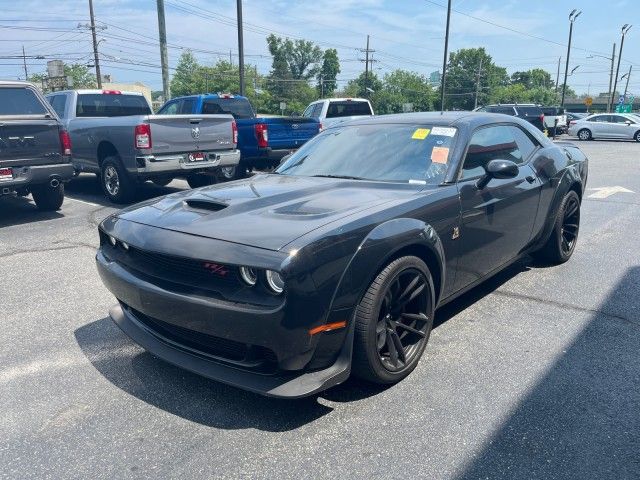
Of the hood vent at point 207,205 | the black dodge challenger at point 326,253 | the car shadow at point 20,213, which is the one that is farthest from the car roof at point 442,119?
the car shadow at point 20,213

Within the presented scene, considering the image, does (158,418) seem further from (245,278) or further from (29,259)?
(29,259)

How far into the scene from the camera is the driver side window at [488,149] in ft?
12.5

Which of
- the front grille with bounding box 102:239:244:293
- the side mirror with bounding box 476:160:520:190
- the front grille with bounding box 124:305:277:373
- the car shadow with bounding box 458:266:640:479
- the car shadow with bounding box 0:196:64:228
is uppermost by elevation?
the side mirror with bounding box 476:160:520:190

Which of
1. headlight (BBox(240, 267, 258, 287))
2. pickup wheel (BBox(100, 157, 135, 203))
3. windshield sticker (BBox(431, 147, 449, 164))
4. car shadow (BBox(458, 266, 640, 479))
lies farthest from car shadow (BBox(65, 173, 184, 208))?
car shadow (BBox(458, 266, 640, 479))

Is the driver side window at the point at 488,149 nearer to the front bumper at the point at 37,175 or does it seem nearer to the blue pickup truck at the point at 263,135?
the front bumper at the point at 37,175

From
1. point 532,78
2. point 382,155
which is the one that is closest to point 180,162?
point 382,155

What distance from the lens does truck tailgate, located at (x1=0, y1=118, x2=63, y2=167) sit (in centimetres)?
703

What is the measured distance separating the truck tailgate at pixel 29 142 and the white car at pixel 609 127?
2924 centimetres

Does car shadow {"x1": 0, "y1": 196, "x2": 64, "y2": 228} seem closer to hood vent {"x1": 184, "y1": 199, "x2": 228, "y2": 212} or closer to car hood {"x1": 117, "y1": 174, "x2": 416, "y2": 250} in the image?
car hood {"x1": 117, "y1": 174, "x2": 416, "y2": 250}

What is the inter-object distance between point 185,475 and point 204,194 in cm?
184

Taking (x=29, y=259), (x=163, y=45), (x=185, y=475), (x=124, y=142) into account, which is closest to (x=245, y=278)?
(x=185, y=475)

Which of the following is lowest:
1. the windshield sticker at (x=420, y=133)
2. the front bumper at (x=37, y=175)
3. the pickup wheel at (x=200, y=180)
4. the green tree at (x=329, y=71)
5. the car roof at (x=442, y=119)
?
the pickup wheel at (x=200, y=180)

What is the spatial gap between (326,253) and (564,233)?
3756mm

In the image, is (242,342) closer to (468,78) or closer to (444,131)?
(444,131)
